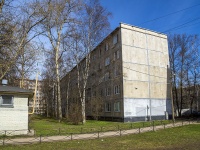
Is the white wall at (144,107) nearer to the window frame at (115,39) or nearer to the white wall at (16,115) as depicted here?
the window frame at (115,39)

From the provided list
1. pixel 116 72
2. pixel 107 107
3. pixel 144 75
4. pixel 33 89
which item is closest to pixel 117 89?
pixel 116 72

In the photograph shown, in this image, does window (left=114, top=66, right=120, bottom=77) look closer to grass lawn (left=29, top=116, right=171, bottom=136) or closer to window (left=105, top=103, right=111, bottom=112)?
window (left=105, top=103, right=111, bottom=112)

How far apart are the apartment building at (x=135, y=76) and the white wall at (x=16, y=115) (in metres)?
16.5

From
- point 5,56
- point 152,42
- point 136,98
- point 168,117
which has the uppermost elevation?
point 152,42

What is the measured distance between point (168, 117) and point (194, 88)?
19046 millimetres

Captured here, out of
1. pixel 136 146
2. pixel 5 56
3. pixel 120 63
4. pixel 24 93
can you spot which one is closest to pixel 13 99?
pixel 24 93

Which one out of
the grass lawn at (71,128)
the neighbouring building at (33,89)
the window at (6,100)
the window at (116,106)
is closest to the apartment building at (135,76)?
the window at (116,106)

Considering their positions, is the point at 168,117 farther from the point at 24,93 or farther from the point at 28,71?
the point at 24,93

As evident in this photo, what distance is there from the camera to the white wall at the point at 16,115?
57.0 ft

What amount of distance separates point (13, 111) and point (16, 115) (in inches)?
15.8

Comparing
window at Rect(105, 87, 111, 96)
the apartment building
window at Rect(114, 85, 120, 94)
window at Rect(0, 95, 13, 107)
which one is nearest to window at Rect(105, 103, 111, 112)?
the apartment building

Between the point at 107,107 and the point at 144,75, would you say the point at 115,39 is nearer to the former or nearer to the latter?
the point at 144,75

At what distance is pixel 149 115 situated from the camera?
111ft

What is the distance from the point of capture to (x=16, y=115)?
17.9 meters
